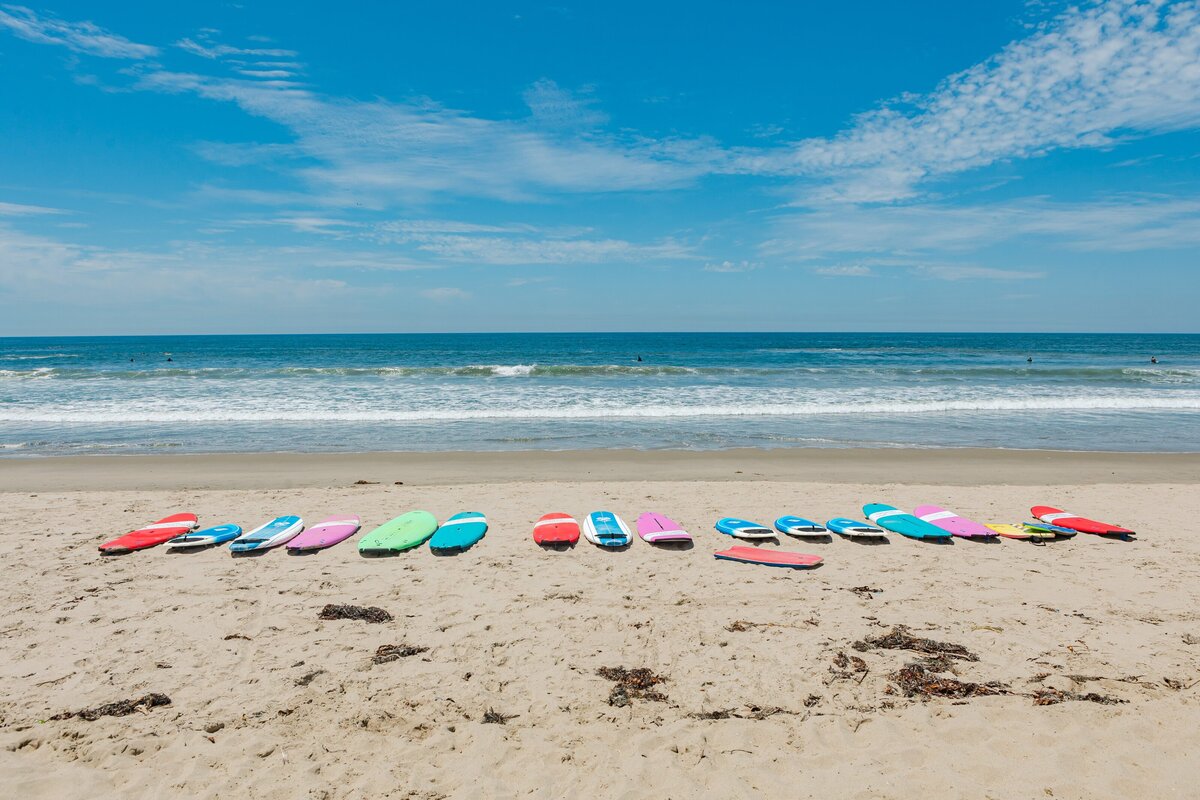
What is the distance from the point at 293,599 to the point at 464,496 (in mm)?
3334

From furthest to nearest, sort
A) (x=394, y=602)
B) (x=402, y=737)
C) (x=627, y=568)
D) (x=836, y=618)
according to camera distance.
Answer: (x=627, y=568), (x=394, y=602), (x=836, y=618), (x=402, y=737)

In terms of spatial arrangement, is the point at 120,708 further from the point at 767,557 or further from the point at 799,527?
the point at 799,527

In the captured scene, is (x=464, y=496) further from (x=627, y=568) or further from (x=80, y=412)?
(x=80, y=412)

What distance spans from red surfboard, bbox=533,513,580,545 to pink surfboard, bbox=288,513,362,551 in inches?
77.8

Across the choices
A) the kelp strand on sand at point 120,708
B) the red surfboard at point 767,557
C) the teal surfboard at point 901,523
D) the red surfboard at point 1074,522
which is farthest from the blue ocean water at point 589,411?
the kelp strand on sand at point 120,708

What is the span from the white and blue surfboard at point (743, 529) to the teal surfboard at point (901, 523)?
1348mm

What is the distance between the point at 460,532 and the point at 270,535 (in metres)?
1.92

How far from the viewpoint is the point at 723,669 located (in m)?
3.85

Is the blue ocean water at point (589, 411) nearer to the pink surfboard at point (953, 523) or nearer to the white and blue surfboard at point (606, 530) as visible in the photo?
the pink surfboard at point (953, 523)

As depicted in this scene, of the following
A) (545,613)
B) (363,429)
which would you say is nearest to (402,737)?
(545,613)

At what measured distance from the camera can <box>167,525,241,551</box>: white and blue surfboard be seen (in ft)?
19.8

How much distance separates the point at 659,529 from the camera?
254 inches

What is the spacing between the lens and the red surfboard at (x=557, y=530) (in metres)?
6.14

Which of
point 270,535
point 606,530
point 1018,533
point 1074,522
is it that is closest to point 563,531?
point 606,530
